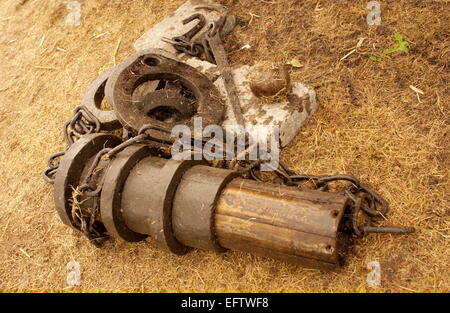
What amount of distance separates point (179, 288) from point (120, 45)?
10.0 ft

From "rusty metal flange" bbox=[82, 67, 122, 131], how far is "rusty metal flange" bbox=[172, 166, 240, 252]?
1.21 metres

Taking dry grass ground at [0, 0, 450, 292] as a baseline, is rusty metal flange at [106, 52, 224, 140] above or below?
above

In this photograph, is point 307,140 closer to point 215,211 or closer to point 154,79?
point 215,211

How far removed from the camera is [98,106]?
13.8 feet

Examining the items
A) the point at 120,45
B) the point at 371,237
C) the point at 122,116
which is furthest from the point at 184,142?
the point at 120,45

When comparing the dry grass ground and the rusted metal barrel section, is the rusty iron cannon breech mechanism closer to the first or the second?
the rusted metal barrel section

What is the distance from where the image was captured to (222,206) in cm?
287

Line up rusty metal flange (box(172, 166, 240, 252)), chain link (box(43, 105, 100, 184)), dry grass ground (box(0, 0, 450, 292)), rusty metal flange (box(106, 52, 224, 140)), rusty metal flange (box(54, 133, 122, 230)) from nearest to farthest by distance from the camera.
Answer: rusty metal flange (box(172, 166, 240, 252)) → dry grass ground (box(0, 0, 450, 292)) → rusty metal flange (box(54, 133, 122, 230)) → rusty metal flange (box(106, 52, 224, 140)) → chain link (box(43, 105, 100, 184))

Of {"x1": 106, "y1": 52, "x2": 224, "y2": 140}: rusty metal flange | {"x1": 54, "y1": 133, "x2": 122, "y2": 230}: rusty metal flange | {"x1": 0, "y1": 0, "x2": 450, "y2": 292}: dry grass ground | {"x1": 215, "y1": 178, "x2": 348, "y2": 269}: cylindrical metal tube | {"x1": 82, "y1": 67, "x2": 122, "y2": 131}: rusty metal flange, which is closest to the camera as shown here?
{"x1": 215, "y1": 178, "x2": 348, "y2": 269}: cylindrical metal tube

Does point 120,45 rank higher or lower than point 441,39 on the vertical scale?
higher

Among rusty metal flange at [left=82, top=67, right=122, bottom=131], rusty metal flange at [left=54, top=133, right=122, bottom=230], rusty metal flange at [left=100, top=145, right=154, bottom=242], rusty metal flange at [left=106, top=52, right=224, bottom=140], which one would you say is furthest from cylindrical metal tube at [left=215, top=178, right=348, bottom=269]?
rusty metal flange at [left=82, top=67, right=122, bottom=131]

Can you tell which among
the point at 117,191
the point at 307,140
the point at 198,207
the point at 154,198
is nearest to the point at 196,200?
the point at 198,207

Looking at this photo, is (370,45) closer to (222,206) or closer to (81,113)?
(222,206)

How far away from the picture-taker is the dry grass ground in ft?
9.80
